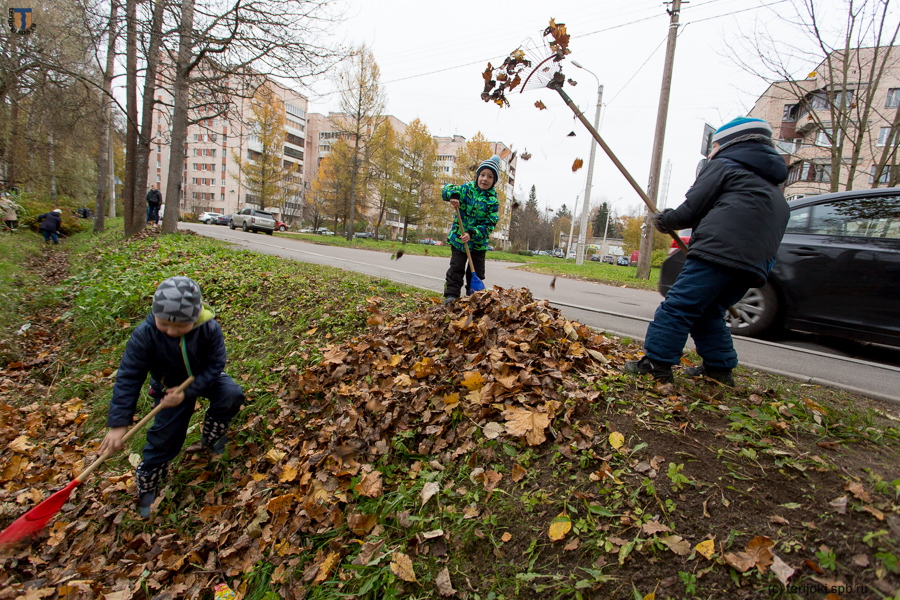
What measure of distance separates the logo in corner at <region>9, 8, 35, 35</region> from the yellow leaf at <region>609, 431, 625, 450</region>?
17.9m

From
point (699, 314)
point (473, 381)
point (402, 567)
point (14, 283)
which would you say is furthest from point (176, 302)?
point (14, 283)

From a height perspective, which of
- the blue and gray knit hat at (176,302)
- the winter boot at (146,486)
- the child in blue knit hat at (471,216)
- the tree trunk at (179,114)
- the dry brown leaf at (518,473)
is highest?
the tree trunk at (179,114)

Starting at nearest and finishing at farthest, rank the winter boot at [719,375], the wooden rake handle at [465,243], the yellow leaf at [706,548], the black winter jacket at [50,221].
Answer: the yellow leaf at [706,548]
the winter boot at [719,375]
the wooden rake handle at [465,243]
the black winter jacket at [50,221]

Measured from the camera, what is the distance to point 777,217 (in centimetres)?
267

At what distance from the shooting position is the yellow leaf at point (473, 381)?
2.96 metres

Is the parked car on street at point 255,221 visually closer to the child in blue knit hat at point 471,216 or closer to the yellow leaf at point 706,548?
the child in blue knit hat at point 471,216

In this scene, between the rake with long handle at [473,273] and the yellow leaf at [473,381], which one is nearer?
the yellow leaf at [473,381]

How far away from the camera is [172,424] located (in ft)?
10.3

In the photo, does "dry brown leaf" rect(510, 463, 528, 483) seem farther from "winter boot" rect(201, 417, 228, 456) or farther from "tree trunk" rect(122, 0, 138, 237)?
"tree trunk" rect(122, 0, 138, 237)

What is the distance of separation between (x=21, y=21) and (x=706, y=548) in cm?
1963

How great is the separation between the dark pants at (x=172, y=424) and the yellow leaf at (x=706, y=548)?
314 centimetres

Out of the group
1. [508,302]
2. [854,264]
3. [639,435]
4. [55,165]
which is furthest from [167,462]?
[55,165]

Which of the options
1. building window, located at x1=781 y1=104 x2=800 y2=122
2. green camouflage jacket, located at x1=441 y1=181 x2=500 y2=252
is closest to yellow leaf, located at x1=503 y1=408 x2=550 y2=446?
green camouflage jacket, located at x1=441 y1=181 x2=500 y2=252

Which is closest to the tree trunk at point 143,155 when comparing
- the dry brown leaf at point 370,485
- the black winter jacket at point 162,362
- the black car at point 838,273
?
the black winter jacket at point 162,362
